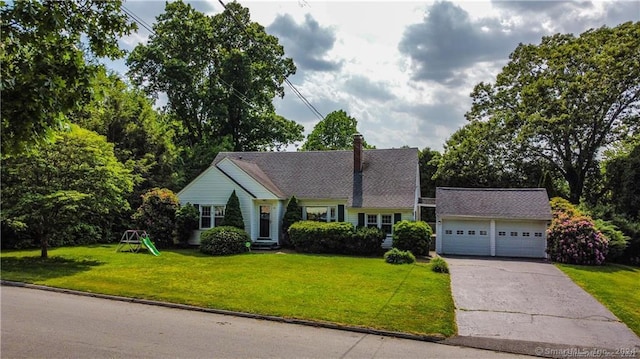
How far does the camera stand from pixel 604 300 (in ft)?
45.5

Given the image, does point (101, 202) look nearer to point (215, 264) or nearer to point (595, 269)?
point (215, 264)

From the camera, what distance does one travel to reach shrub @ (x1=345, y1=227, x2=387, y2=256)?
22641mm

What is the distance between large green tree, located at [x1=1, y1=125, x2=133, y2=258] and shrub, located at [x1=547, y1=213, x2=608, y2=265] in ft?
69.6

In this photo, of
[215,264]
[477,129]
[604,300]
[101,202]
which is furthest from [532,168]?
[101,202]

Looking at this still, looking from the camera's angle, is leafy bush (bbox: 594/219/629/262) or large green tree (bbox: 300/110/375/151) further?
large green tree (bbox: 300/110/375/151)

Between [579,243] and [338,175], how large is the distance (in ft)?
44.8

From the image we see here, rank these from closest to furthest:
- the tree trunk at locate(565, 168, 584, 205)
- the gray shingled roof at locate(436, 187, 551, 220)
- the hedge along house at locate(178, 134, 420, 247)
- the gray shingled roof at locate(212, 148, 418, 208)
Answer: the gray shingled roof at locate(436, 187, 551, 220) → the hedge along house at locate(178, 134, 420, 247) → the gray shingled roof at locate(212, 148, 418, 208) → the tree trunk at locate(565, 168, 584, 205)

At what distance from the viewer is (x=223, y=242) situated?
21891 mm

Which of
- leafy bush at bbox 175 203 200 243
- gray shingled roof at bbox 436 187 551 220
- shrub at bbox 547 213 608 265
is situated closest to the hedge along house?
leafy bush at bbox 175 203 200 243

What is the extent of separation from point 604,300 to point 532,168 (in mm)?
22952

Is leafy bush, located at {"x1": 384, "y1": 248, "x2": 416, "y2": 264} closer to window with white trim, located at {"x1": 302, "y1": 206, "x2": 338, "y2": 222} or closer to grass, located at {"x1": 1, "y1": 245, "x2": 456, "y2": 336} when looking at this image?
grass, located at {"x1": 1, "y1": 245, "x2": 456, "y2": 336}

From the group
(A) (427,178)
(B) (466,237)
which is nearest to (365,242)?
(B) (466,237)

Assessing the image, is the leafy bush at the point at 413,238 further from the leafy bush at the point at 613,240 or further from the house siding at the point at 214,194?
the leafy bush at the point at 613,240

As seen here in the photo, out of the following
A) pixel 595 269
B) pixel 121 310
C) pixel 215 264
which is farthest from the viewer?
pixel 595 269
